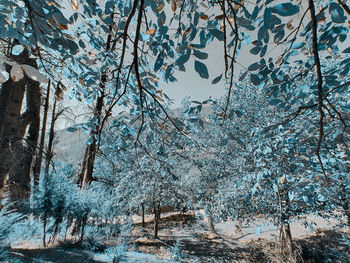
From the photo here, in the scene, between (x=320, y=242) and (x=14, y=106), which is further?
(x=320, y=242)

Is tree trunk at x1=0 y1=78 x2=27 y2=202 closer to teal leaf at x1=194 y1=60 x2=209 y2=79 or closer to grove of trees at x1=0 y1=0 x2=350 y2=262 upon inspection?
grove of trees at x1=0 y1=0 x2=350 y2=262

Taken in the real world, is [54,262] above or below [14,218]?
below

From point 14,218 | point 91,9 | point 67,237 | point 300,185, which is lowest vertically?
point 67,237

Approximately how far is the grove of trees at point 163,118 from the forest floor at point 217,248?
18.4 inches

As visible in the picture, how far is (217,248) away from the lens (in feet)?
28.6

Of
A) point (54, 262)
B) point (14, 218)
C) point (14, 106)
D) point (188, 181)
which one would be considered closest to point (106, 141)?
point (14, 106)

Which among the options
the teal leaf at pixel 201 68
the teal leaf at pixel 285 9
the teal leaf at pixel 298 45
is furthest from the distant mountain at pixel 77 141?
the teal leaf at pixel 285 9

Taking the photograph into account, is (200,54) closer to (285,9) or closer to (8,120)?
(285,9)

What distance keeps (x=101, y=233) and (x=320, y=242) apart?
31.5 ft

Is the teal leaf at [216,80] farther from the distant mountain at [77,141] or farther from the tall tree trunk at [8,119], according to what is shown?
the tall tree trunk at [8,119]

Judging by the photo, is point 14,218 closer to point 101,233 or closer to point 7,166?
point 7,166

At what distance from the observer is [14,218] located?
10.8 ft

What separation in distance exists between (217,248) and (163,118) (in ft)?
28.7

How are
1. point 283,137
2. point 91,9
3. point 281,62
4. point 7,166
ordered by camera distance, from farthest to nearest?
1. point 283,137
2. point 7,166
3. point 91,9
4. point 281,62
